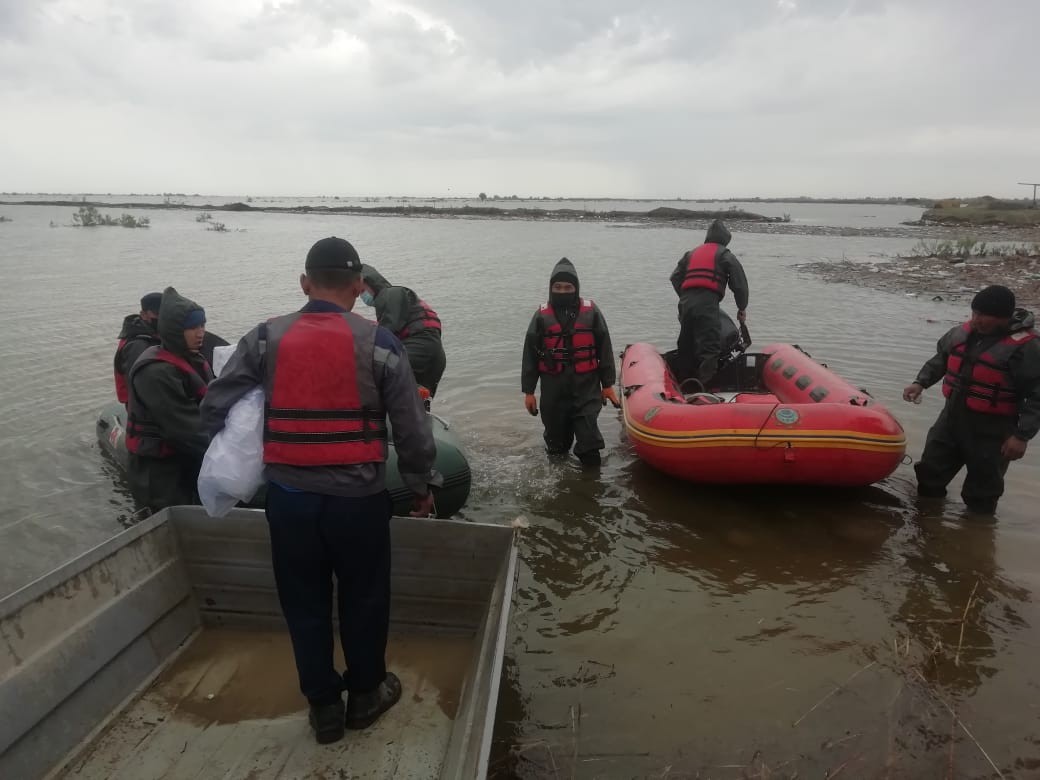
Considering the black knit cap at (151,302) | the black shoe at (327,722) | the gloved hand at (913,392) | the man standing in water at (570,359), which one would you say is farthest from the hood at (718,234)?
the black shoe at (327,722)

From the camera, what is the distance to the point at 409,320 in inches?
191

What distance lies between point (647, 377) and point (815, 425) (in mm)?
1640

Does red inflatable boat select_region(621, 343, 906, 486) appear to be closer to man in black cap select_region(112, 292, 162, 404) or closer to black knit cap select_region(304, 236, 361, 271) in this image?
black knit cap select_region(304, 236, 361, 271)

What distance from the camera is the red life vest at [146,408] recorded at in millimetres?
3309

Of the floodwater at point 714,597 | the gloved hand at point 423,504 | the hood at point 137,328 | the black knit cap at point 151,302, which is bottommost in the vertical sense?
the floodwater at point 714,597

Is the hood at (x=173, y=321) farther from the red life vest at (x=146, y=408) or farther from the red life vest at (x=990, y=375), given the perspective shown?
the red life vest at (x=990, y=375)

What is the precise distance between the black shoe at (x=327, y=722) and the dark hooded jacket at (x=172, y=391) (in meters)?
1.54

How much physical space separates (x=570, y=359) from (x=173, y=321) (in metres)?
2.80

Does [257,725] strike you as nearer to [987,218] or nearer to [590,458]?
[590,458]

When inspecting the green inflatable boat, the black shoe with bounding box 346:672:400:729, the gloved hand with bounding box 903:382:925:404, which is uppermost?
the gloved hand with bounding box 903:382:925:404

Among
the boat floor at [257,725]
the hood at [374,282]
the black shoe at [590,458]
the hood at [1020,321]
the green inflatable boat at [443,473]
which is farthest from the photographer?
the black shoe at [590,458]

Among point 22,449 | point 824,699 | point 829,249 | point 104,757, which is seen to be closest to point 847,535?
point 824,699

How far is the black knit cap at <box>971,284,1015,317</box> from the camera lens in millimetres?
3947

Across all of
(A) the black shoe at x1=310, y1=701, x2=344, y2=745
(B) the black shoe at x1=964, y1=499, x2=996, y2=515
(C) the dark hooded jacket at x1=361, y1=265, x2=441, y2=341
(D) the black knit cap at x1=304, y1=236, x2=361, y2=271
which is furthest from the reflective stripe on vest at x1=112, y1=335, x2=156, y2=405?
(B) the black shoe at x1=964, y1=499, x2=996, y2=515
